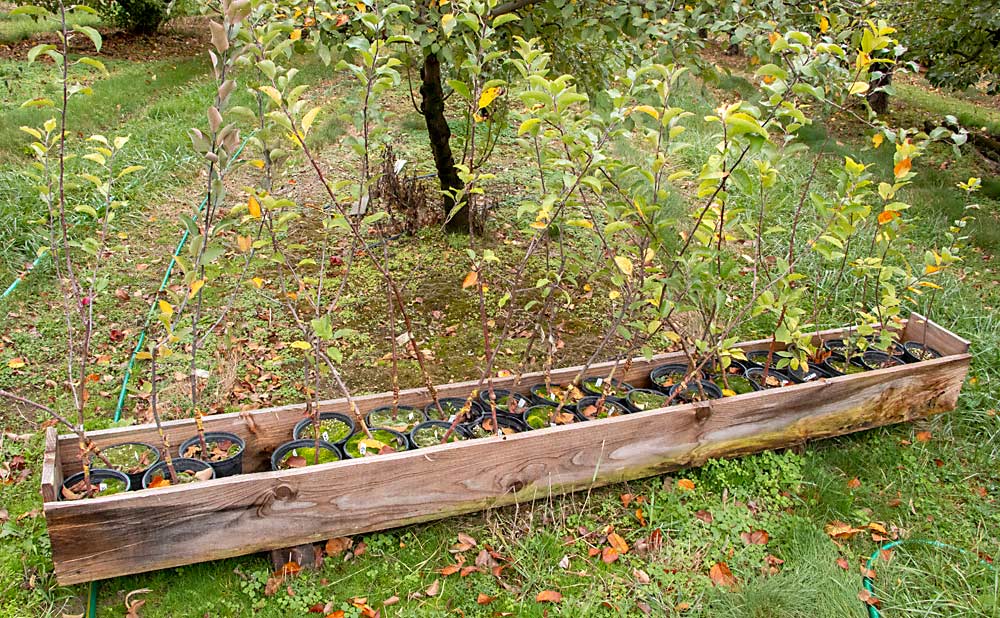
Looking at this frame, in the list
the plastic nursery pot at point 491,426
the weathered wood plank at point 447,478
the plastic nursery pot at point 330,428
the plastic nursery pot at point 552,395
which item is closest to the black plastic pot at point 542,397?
the plastic nursery pot at point 552,395

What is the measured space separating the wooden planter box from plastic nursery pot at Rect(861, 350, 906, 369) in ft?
0.57

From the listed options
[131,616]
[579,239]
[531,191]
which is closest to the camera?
[131,616]

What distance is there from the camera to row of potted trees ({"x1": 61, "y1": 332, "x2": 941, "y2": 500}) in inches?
94.2

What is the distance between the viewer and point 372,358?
3664 millimetres

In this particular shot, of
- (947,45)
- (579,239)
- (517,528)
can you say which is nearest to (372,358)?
(517,528)

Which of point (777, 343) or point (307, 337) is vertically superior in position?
point (307, 337)

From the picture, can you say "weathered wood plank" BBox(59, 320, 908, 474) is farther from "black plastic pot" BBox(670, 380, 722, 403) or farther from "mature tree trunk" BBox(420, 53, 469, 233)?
"mature tree trunk" BBox(420, 53, 469, 233)

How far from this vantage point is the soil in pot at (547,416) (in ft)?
9.05

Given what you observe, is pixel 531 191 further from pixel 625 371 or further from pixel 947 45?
pixel 947 45

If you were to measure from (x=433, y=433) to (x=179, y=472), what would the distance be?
908 millimetres

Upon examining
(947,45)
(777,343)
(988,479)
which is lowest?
(988,479)

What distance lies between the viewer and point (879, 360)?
338 cm

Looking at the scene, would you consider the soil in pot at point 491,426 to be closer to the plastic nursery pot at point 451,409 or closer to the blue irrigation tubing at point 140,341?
the plastic nursery pot at point 451,409

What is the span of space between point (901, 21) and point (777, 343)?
216 inches
